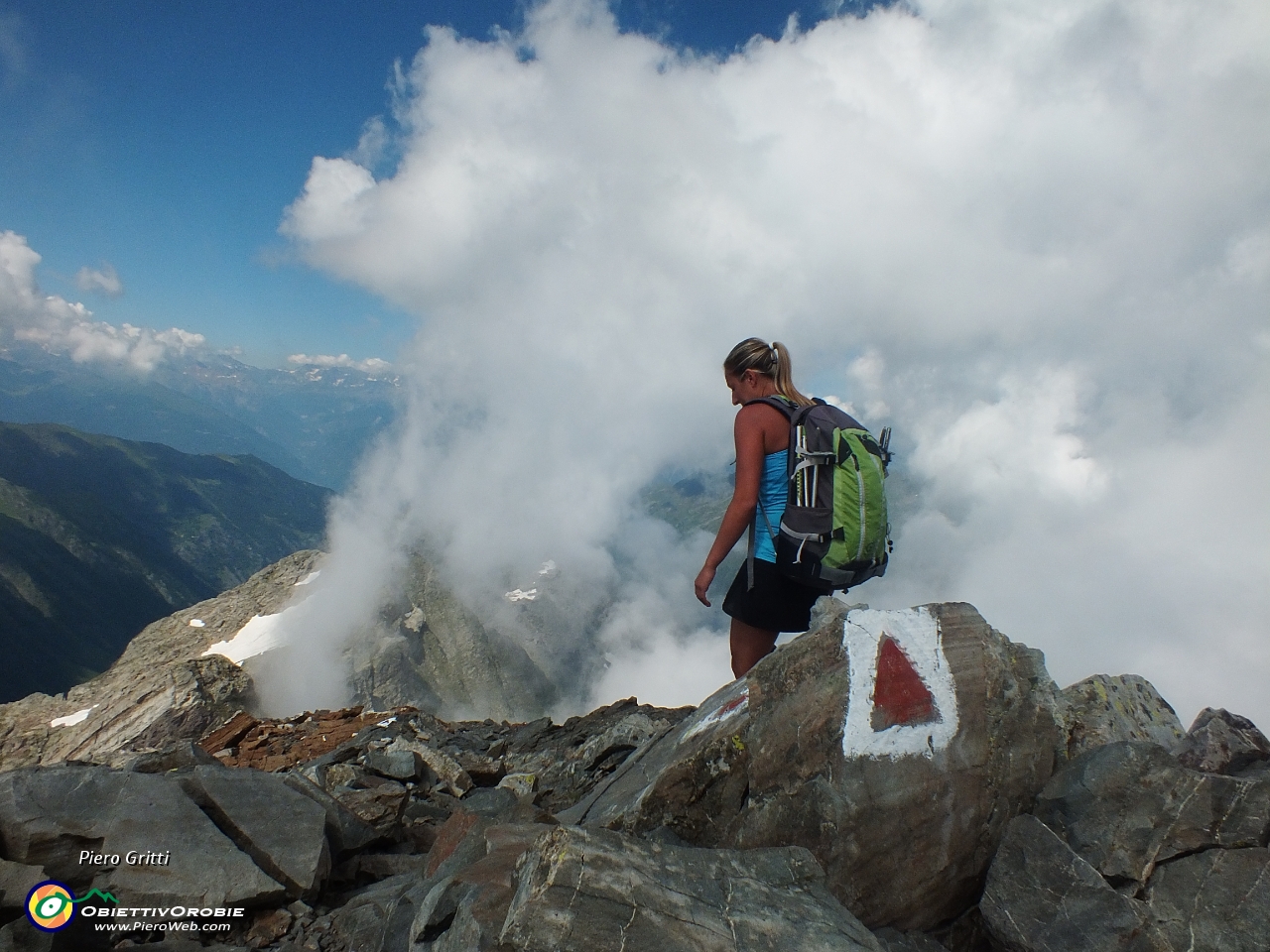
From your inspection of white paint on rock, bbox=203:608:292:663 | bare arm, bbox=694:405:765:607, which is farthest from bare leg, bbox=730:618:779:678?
white paint on rock, bbox=203:608:292:663

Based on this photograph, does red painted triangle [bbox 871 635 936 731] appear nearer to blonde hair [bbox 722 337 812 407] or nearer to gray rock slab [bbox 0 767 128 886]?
blonde hair [bbox 722 337 812 407]

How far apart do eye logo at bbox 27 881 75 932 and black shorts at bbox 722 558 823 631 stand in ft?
22.6

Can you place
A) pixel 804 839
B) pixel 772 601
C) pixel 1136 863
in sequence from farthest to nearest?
pixel 772 601, pixel 804 839, pixel 1136 863

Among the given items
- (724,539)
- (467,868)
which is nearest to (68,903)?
(467,868)

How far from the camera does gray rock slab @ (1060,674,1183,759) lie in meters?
6.61

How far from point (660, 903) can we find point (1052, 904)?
3465mm

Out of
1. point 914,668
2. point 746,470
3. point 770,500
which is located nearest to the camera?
point 914,668

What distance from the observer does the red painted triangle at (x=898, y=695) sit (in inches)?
226

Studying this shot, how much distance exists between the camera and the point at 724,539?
679cm

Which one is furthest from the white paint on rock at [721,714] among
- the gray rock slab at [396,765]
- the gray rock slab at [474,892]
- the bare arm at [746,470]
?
the gray rock slab at [396,765]

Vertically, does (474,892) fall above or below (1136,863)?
below

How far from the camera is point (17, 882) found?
5.58 meters

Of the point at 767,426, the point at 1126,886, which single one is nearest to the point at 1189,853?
the point at 1126,886

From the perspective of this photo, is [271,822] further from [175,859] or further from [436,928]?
[436,928]
